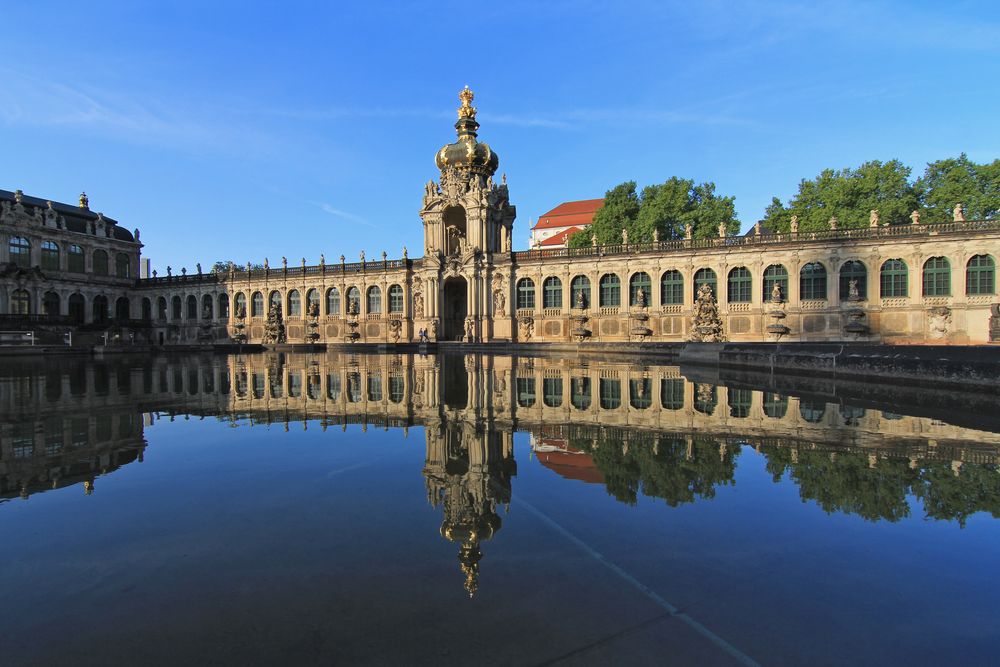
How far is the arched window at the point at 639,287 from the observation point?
4466 cm

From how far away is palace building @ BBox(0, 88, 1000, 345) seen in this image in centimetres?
3731

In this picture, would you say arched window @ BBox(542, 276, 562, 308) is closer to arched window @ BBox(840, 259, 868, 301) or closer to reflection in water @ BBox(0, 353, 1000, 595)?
arched window @ BBox(840, 259, 868, 301)

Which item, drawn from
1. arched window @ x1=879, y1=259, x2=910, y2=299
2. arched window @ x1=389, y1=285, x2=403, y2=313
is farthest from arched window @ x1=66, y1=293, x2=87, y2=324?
arched window @ x1=879, y1=259, x2=910, y2=299

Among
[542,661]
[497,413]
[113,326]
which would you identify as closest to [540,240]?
[113,326]

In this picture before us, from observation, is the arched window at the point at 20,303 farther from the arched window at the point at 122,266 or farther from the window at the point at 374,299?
the window at the point at 374,299

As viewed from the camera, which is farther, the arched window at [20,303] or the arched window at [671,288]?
the arched window at [20,303]

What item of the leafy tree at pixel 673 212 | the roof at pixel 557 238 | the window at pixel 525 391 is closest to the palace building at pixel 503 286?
the leafy tree at pixel 673 212

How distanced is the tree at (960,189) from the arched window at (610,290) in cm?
2971

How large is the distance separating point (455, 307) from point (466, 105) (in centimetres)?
2075

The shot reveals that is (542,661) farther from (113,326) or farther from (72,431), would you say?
(113,326)

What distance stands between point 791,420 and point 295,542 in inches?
317

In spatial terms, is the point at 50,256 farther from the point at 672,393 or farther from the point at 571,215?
the point at 571,215

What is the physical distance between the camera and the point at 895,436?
750 centimetres

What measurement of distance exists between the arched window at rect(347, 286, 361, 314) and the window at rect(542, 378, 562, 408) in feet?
141
